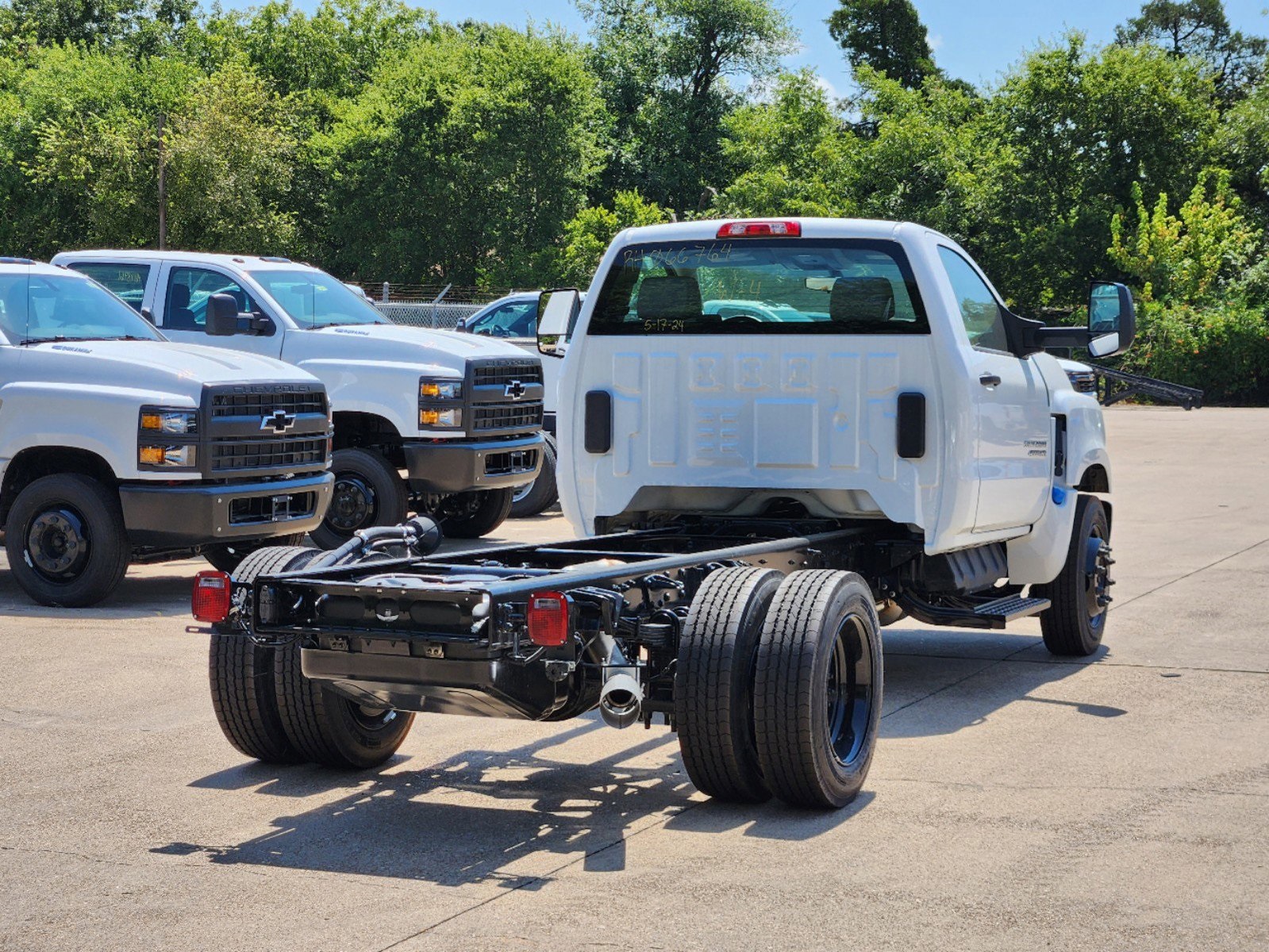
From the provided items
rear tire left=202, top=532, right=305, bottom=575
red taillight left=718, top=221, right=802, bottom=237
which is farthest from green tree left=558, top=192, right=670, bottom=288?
red taillight left=718, top=221, right=802, bottom=237

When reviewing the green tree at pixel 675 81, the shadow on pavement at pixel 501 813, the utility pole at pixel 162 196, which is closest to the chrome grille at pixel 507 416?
the shadow on pavement at pixel 501 813

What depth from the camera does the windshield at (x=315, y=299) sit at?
1381cm

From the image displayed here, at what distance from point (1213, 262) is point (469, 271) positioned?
98.6 feet

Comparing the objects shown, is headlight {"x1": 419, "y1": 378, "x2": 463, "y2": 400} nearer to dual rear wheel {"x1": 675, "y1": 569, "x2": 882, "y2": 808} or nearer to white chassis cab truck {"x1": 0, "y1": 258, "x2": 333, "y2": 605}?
white chassis cab truck {"x1": 0, "y1": 258, "x2": 333, "y2": 605}

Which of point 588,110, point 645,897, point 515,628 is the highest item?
point 588,110

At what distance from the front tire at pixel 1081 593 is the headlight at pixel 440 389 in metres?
5.63

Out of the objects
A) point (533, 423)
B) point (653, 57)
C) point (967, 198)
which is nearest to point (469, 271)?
point (653, 57)

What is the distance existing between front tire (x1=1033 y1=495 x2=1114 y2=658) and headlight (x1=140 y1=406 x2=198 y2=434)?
5.24 metres

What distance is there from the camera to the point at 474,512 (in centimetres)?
1477

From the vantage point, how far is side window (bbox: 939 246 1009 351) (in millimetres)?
7988

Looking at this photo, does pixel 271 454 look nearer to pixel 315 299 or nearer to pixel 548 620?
pixel 315 299

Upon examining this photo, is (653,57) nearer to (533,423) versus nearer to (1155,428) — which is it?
(1155,428)

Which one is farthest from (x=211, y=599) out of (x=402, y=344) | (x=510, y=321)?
(x=510, y=321)

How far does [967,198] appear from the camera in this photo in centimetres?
5009
